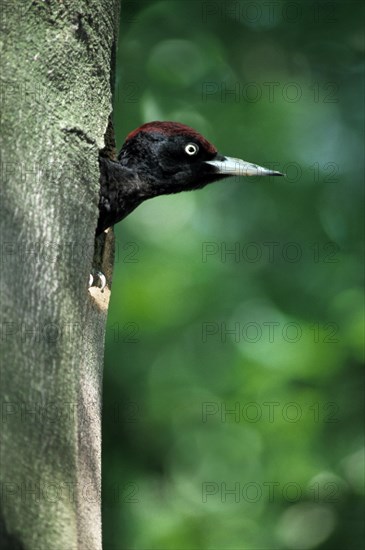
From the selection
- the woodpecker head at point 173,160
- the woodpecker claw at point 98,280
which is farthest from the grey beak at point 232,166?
the woodpecker claw at point 98,280

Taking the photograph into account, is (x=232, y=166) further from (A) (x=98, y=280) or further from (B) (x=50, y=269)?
(B) (x=50, y=269)

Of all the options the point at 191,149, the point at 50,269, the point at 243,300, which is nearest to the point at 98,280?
the point at 50,269

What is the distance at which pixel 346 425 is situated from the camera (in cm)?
551

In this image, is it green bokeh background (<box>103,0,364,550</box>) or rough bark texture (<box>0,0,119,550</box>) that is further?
green bokeh background (<box>103,0,364,550</box>)

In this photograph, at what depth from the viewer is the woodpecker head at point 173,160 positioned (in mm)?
3693

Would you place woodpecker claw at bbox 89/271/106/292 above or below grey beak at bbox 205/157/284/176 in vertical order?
below

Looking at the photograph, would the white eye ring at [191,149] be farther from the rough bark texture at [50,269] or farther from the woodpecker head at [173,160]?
the rough bark texture at [50,269]

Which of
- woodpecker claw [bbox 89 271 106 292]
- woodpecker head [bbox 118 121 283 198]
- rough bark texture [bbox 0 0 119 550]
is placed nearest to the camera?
rough bark texture [bbox 0 0 119 550]

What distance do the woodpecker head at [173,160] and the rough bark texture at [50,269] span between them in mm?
1000

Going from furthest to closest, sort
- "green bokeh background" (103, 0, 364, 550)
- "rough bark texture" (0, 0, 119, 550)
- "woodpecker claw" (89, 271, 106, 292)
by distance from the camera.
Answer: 1. "green bokeh background" (103, 0, 364, 550)
2. "woodpecker claw" (89, 271, 106, 292)
3. "rough bark texture" (0, 0, 119, 550)

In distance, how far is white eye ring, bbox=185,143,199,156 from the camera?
375 centimetres

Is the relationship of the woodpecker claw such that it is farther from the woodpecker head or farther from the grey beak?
the grey beak

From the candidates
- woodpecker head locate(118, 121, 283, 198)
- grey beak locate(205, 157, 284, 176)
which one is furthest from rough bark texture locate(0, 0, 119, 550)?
grey beak locate(205, 157, 284, 176)

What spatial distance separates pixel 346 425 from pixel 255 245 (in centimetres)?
120
